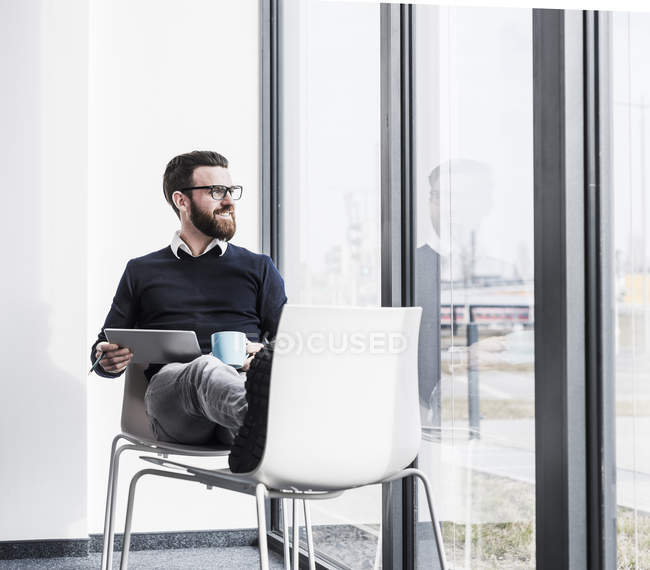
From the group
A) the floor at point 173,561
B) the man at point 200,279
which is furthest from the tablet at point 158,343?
the floor at point 173,561

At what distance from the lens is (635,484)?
4.60 feet

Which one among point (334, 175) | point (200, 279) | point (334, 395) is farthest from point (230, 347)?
point (334, 175)

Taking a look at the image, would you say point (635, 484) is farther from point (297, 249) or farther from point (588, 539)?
point (297, 249)

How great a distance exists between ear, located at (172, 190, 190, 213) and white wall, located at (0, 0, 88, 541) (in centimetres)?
77

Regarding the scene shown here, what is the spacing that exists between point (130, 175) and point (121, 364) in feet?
4.60

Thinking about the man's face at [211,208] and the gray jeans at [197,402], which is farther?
the man's face at [211,208]

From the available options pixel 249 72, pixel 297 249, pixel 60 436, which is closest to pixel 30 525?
pixel 60 436

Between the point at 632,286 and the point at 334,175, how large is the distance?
4.87ft

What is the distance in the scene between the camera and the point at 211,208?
8.18ft

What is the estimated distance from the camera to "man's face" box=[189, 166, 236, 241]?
8.18 feet

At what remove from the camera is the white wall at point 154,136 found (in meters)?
3.23

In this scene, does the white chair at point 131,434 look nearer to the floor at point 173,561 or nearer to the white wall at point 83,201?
the floor at point 173,561

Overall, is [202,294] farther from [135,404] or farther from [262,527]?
[262,527]

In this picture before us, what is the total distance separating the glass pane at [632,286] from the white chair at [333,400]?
0.34 m
